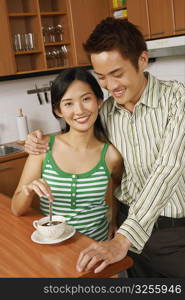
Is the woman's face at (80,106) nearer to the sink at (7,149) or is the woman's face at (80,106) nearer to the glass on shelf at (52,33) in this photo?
the sink at (7,149)

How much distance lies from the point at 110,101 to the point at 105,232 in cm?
57

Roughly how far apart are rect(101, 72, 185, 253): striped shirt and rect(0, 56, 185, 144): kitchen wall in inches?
85.2

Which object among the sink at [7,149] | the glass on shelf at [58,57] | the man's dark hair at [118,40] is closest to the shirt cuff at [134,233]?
the man's dark hair at [118,40]

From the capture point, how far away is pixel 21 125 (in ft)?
12.3

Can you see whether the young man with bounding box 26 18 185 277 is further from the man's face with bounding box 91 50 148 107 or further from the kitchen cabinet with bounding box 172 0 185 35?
the kitchen cabinet with bounding box 172 0 185 35

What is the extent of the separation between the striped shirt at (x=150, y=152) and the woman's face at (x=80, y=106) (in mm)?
121

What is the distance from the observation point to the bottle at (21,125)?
12.3 feet

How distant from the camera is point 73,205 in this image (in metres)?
1.61

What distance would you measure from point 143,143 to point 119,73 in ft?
1.02

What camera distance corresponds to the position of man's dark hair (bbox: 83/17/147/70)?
1.42m

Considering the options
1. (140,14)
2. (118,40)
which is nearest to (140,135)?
(118,40)

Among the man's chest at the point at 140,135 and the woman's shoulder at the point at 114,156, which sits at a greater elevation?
the man's chest at the point at 140,135

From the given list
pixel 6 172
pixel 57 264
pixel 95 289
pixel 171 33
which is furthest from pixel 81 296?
pixel 171 33

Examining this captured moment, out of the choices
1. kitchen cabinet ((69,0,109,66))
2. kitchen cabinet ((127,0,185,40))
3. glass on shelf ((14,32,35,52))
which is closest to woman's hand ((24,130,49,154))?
kitchen cabinet ((127,0,185,40))
